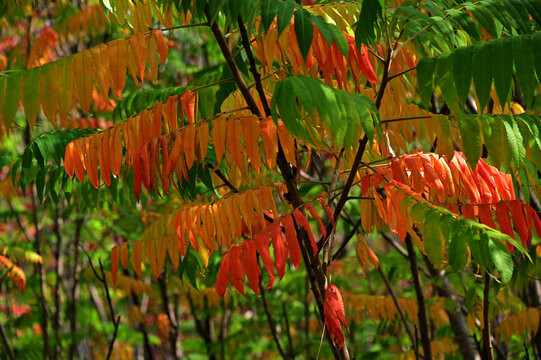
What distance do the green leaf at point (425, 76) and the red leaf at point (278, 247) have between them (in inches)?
27.1

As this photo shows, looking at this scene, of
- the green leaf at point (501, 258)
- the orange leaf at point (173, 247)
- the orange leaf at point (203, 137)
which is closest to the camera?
the green leaf at point (501, 258)

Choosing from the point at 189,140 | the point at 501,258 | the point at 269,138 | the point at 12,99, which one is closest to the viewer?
the point at 501,258

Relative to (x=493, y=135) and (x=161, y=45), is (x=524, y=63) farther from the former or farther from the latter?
(x=161, y=45)

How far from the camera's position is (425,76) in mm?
2012

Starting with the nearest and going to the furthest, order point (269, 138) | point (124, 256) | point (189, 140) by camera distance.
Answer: point (269, 138), point (189, 140), point (124, 256)

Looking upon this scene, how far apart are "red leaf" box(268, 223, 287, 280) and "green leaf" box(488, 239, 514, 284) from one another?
0.68m

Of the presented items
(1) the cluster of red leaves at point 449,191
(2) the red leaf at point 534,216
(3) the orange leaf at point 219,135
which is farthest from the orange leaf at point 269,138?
(2) the red leaf at point 534,216

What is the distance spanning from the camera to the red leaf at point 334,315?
218 cm

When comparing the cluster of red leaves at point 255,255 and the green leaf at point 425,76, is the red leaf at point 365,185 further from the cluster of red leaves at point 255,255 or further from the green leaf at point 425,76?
the green leaf at point 425,76

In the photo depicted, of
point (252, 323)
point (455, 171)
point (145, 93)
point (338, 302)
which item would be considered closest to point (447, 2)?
point (455, 171)

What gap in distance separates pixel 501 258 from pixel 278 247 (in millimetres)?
744

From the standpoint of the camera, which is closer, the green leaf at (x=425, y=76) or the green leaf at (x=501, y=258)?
the green leaf at (x=501, y=258)

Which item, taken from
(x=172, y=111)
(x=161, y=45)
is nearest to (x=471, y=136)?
(x=172, y=111)

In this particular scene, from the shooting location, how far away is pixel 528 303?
4637 mm
